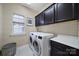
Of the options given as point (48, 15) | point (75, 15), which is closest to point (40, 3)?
point (48, 15)

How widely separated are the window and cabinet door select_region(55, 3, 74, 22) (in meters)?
0.51

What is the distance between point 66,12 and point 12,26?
0.80 meters

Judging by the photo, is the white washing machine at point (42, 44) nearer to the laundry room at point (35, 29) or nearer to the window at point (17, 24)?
the laundry room at point (35, 29)

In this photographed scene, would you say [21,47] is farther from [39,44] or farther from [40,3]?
[40,3]

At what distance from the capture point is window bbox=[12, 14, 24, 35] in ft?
5.13

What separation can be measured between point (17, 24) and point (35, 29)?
27 cm

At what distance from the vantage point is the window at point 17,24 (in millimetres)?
1562

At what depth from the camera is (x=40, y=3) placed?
1568 millimetres

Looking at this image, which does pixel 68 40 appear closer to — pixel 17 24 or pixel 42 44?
pixel 42 44

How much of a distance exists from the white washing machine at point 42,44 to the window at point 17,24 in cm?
21

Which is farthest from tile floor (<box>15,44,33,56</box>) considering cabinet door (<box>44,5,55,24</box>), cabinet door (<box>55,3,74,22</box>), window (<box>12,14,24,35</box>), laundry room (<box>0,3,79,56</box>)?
cabinet door (<box>55,3,74,22</box>)

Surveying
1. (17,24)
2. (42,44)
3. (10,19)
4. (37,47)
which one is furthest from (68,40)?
(10,19)

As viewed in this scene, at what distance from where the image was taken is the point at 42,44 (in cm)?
154

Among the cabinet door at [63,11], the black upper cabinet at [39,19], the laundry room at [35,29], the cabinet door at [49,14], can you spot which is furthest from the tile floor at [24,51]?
the cabinet door at [63,11]
